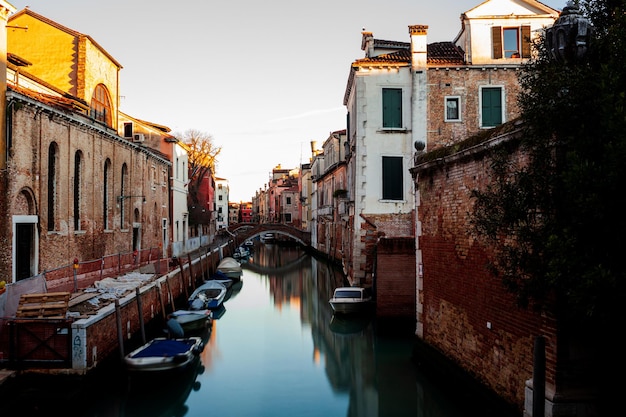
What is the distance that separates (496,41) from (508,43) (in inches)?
17.6

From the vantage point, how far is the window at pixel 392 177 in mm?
17672

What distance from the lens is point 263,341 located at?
49.1ft

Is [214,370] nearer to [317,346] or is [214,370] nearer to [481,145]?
[317,346]

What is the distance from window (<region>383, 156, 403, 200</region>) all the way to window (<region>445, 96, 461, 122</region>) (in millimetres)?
2199

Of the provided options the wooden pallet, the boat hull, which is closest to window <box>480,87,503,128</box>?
the boat hull

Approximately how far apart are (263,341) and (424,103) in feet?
31.1

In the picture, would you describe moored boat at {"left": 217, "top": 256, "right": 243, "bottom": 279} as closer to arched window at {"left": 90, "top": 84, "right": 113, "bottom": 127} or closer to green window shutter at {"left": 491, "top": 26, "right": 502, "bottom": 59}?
arched window at {"left": 90, "top": 84, "right": 113, "bottom": 127}

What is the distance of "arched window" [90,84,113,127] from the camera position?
19.5 metres

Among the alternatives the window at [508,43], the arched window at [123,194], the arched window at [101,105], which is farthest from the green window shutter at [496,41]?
the arched window at [123,194]

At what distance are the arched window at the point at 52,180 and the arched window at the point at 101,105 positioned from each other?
5071 millimetres

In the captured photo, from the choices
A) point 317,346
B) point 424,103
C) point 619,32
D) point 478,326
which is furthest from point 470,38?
point 619,32

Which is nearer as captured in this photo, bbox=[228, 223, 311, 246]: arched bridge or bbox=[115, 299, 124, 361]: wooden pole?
bbox=[115, 299, 124, 361]: wooden pole

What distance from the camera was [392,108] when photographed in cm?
1770

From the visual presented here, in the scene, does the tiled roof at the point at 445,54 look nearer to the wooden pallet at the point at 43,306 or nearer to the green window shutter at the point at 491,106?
the green window shutter at the point at 491,106
